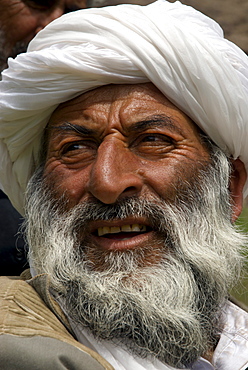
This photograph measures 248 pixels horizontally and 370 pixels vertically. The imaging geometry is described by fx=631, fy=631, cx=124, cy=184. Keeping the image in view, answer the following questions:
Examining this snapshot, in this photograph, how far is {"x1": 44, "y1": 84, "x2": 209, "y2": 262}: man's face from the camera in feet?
9.41

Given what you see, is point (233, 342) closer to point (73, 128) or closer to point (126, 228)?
point (126, 228)

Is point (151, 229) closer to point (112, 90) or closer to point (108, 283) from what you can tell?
point (108, 283)

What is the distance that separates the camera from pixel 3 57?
412cm

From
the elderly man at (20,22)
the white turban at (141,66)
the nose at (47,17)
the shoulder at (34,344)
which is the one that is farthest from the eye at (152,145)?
the nose at (47,17)

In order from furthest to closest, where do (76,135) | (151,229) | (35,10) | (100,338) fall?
(35,10) < (76,135) < (151,229) < (100,338)

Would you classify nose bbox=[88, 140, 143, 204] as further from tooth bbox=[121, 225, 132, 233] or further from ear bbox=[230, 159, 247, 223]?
ear bbox=[230, 159, 247, 223]

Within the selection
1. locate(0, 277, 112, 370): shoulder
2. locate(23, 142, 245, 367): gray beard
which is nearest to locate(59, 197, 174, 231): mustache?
locate(23, 142, 245, 367): gray beard

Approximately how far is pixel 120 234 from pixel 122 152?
389mm

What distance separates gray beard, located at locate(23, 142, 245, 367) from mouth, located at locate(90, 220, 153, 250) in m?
0.03

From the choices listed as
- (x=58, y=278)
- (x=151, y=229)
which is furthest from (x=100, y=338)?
(x=151, y=229)

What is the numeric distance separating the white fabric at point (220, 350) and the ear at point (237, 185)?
19.8 inches

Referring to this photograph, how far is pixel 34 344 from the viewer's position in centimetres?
234

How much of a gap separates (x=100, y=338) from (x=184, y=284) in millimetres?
452

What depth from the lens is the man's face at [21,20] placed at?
4.05 m
